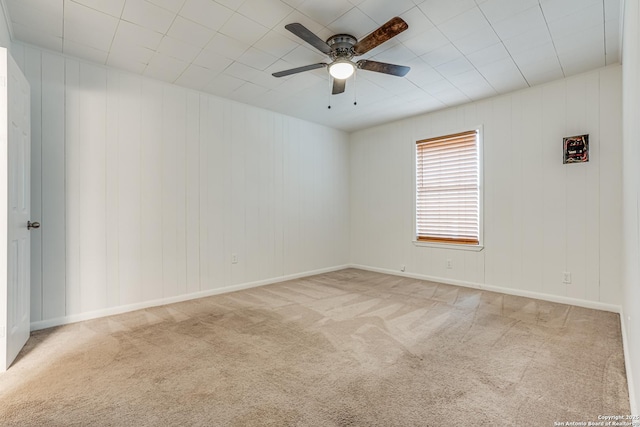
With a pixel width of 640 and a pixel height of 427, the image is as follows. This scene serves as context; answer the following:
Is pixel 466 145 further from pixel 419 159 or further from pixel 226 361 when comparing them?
pixel 226 361

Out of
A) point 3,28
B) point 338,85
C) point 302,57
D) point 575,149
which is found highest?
point 302,57

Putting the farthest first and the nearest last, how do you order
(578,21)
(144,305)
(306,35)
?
1. (144,305)
2. (578,21)
3. (306,35)

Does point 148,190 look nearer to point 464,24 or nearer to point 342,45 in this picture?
point 342,45

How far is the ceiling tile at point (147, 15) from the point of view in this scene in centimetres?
232

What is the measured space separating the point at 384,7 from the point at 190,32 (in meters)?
1.60

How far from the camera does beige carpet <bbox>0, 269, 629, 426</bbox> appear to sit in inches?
65.1

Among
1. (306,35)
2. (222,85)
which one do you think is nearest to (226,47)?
(222,85)

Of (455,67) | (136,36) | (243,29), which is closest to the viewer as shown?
(243,29)

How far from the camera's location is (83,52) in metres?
2.96

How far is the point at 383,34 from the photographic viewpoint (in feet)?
7.56

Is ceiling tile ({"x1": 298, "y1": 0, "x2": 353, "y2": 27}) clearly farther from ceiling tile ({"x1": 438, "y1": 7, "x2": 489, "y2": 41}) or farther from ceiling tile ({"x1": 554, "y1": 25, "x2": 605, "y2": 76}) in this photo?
ceiling tile ({"x1": 554, "y1": 25, "x2": 605, "y2": 76})

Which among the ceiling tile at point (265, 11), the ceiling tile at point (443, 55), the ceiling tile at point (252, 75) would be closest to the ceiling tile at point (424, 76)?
the ceiling tile at point (443, 55)

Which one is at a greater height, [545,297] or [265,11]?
[265,11]

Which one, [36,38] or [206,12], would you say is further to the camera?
[36,38]
